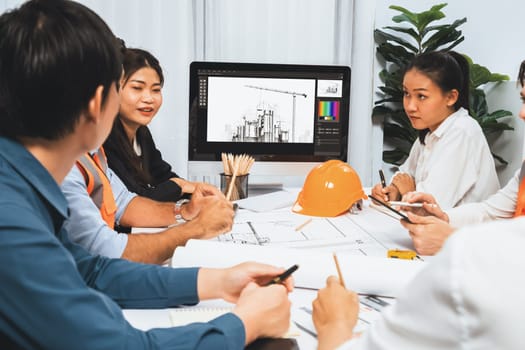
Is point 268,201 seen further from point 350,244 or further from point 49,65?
point 49,65

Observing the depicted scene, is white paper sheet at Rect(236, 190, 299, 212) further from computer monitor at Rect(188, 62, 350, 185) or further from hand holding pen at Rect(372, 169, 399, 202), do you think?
hand holding pen at Rect(372, 169, 399, 202)

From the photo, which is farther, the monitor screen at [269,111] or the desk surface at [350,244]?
the monitor screen at [269,111]

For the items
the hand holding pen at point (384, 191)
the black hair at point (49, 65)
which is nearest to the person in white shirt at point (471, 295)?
the black hair at point (49, 65)

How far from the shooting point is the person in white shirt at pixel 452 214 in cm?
135

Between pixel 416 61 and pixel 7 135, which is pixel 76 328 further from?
pixel 416 61

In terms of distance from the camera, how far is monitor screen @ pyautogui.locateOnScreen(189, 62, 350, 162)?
7.07ft

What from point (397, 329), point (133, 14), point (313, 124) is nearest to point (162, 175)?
point (313, 124)

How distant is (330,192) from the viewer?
180 centimetres

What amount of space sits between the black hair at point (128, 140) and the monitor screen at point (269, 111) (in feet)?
0.62

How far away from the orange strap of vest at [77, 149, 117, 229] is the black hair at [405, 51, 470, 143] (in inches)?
51.5

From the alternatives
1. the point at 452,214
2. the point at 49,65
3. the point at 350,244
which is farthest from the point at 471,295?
the point at 452,214

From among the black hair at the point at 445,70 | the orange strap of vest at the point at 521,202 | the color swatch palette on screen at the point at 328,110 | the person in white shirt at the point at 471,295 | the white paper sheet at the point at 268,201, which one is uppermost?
the black hair at the point at 445,70

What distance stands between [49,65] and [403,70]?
2.53m

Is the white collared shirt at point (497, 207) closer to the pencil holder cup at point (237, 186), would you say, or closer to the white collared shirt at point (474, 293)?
the pencil holder cup at point (237, 186)
